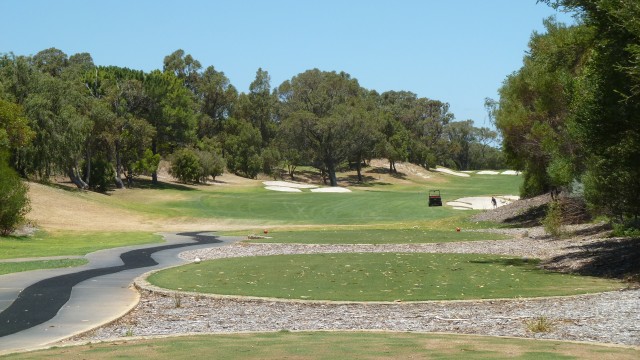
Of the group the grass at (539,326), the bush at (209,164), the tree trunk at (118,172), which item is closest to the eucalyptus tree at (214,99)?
the bush at (209,164)

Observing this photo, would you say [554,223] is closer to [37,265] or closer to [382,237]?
[382,237]

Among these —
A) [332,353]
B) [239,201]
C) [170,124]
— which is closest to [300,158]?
[170,124]

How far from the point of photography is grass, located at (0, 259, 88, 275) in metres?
25.3

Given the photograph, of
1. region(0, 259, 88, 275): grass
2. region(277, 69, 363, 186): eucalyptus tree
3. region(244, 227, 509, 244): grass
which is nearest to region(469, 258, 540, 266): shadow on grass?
region(244, 227, 509, 244): grass

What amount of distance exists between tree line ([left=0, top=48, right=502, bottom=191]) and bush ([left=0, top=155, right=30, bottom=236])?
4818 mm

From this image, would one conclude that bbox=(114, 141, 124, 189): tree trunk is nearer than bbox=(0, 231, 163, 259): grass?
No

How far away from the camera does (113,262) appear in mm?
28812

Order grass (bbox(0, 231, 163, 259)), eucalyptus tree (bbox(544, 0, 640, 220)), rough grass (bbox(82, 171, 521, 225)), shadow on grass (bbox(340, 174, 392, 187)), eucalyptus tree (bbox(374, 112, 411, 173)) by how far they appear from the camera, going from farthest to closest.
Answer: eucalyptus tree (bbox(374, 112, 411, 173)) → shadow on grass (bbox(340, 174, 392, 187)) → rough grass (bbox(82, 171, 521, 225)) → grass (bbox(0, 231, 163, 259)) → eucalyptus tree (bbox(544, 0, 640, 220))

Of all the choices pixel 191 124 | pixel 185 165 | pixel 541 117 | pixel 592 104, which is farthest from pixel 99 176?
pixel 592 104

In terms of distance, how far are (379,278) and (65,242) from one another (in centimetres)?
2527

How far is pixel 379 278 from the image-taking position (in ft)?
71.1

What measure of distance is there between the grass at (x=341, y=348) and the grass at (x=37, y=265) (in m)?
14.5

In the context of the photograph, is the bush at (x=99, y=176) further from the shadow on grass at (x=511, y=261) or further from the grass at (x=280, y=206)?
the shadow on grass at (x=511, y=261)

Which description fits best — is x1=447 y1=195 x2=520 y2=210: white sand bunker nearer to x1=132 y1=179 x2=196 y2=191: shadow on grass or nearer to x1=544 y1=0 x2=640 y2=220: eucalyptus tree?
x1=132 y1=179 x2=196 y2=191: shadow on grass
